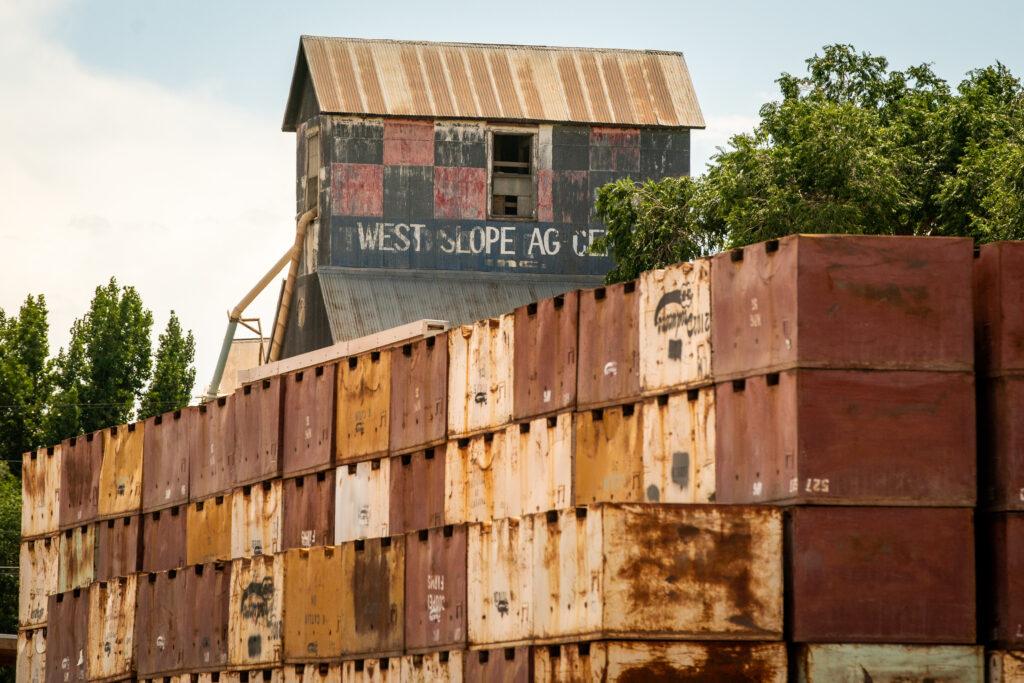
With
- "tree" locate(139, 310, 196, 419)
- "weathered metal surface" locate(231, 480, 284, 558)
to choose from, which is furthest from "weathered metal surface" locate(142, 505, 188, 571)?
"tree" locate(139, 310, 196, 419)

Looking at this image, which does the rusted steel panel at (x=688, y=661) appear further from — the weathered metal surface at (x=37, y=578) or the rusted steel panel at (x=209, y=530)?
the weathered metal surface at (x=37, y=578)

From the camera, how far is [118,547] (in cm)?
2444

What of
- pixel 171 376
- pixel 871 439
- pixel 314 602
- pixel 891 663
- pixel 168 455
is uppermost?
pixel 171 376

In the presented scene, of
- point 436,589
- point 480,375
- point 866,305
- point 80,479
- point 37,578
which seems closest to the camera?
point 866,305

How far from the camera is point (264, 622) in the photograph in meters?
19.2

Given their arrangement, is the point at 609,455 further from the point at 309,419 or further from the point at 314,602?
the point at 309,419

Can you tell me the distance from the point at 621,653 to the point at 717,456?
1736 mm

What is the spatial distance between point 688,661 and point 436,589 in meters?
3.32

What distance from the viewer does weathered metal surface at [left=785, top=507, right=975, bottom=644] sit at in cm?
1377

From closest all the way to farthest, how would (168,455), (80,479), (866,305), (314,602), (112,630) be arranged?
(866,305), (314,602), (112,630), (168,455), (80,479)

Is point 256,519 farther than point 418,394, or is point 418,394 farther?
point 256,519

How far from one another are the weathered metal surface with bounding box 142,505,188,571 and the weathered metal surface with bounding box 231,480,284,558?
1447 millimetres

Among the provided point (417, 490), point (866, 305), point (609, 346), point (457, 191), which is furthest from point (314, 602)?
point (457, 191)

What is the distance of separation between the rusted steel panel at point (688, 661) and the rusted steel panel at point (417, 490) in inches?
189
